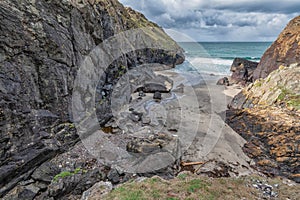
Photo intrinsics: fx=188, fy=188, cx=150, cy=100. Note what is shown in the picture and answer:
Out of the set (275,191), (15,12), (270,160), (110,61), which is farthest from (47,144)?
(270,160)

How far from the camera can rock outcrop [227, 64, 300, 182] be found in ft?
29.7

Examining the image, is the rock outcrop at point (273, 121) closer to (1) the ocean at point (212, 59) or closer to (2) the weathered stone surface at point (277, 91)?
(2) the weathered stone surface at point (277, 91)

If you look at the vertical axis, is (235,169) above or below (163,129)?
below

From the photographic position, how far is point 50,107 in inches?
337

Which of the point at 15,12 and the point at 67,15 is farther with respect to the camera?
the point at 67,15

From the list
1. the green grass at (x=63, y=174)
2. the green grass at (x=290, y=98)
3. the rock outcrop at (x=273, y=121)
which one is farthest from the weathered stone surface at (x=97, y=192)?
the green grass at (x=290, y=98)

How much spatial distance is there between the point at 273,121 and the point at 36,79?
12.4m

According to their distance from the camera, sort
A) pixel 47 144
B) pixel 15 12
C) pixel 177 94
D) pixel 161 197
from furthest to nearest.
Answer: pixel 177 94 < pixel 47 144 < pixel 15 12 < pixel 161 197

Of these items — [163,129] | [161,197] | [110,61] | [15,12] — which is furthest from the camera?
[110,61]

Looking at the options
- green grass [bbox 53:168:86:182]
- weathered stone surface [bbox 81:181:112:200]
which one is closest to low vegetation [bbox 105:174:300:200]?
weathered stone surface [bbox 81:181:112:200]

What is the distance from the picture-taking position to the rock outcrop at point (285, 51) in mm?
15819

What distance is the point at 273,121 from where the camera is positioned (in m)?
10.9

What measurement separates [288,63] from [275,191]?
13.0m

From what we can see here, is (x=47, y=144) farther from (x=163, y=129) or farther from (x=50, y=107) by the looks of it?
(x=163, y=129)
